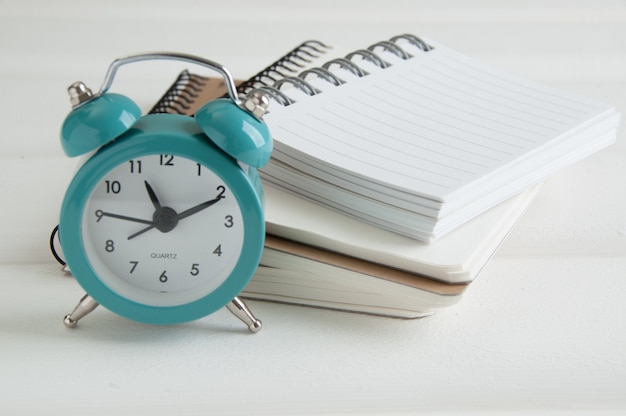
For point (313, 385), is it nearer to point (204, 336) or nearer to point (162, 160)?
point (204, 336)

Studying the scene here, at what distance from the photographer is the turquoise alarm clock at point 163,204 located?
0.96 meters

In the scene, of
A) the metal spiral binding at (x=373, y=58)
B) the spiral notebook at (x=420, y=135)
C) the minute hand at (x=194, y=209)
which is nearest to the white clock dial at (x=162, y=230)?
the minute hand at (x=194, y=209)

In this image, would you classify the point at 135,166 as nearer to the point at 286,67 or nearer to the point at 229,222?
the point at 229,222

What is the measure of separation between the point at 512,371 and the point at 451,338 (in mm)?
82

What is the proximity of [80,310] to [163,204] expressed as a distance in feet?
0.51

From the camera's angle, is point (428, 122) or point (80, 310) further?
point (428, 122)

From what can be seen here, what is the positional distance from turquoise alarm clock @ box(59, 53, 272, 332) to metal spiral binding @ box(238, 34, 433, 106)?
0.19 metres

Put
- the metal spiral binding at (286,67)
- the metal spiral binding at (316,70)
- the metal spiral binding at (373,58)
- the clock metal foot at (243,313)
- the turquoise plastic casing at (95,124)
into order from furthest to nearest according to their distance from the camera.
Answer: the metal spiral binding at (286,67), the metal spiral binding at (373,58), the metal spiral binding at (316,70), the clock metal foot at (243,313), the turquoise plastic casing at (95,124)

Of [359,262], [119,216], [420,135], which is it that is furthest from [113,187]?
[420,135]

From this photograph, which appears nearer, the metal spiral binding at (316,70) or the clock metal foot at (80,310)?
the clock metal foot at (80,310)

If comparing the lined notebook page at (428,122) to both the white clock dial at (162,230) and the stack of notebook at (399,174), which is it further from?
the white clock dial at (162,230)

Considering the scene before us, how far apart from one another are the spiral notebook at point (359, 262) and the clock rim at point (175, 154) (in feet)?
0.26

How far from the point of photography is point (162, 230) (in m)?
1.01

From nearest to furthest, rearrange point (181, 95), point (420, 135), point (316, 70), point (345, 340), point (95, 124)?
point (95, 124) → point (345, 340) → point (420, 135) → point (316, 70) → point (181, 95)
